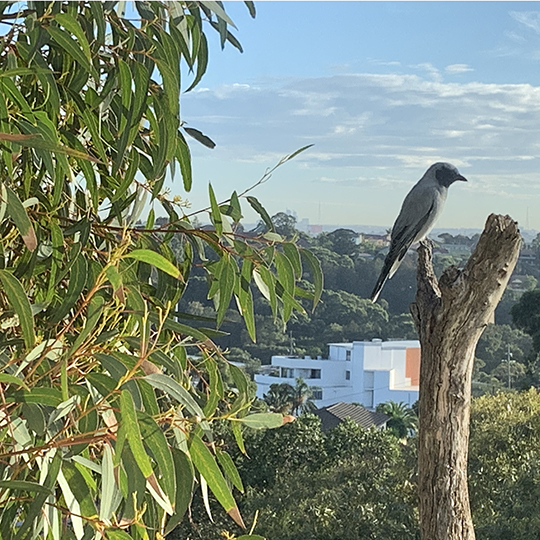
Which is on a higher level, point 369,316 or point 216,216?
point 216,216

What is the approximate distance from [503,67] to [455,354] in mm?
17977

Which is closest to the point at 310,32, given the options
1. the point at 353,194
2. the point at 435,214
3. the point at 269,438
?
the point at 353,194

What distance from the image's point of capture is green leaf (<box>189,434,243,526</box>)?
17.8 inches

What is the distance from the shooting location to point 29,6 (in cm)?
48

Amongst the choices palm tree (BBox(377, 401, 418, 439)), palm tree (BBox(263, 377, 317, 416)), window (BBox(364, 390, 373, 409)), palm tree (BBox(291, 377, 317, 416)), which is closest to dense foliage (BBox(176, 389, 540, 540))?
palm tree (BBox(263, 377, 317, 416))

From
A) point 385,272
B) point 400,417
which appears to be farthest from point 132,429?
point 400,417

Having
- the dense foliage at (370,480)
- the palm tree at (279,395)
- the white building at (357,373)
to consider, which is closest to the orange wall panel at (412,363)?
the white building at (357,373)

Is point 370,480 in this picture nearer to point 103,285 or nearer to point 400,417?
point 103,285

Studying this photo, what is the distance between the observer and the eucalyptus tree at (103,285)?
0.40 m

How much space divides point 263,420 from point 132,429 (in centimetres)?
16

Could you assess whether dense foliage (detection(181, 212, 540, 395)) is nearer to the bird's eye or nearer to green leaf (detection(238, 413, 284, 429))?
the bird's eye

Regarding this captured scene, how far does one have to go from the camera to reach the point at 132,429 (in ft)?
1.20

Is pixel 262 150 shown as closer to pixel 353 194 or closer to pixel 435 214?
pixel 353 194

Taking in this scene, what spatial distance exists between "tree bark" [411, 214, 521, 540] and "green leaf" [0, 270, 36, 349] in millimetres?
1335
